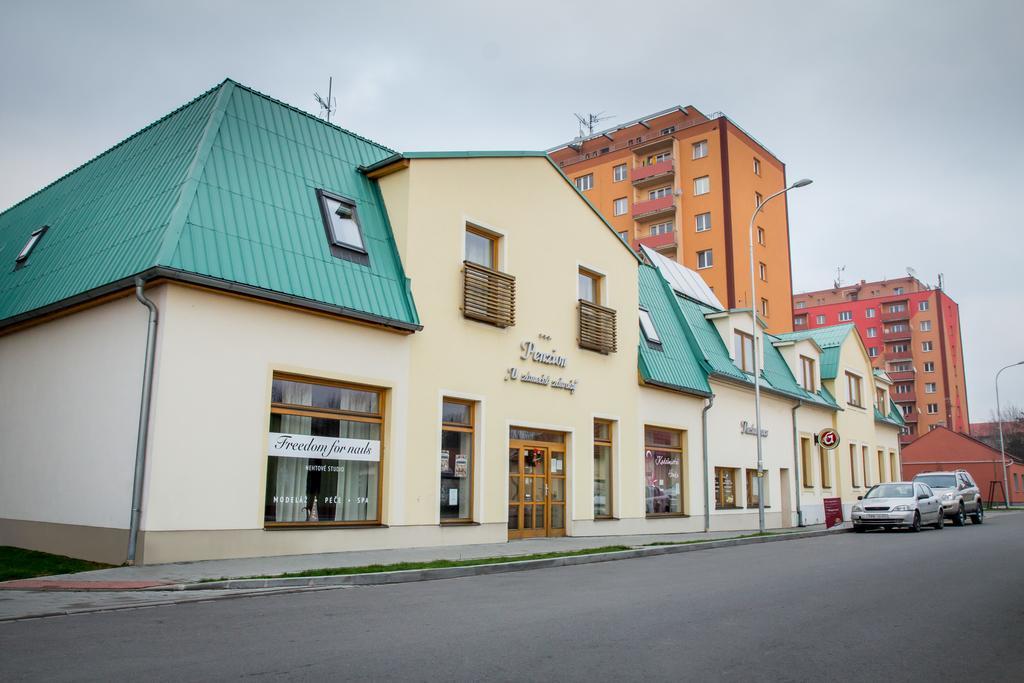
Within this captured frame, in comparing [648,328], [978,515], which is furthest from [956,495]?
Result: [648,328]

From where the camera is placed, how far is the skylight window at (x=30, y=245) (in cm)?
1758

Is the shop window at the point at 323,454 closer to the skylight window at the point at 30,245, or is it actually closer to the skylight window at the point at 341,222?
the skylight window at the point at 341,222

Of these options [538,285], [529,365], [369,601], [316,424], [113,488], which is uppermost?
[538,285]

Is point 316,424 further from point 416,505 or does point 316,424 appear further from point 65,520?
point 65,520

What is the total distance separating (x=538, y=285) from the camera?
756 inches

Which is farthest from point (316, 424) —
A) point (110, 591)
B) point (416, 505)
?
point (110, 591)

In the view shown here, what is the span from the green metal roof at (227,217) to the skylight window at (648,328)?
929 cm

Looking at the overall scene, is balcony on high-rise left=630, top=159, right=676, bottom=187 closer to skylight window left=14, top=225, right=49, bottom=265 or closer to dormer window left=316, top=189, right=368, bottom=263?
dormer window left=316, top=189, right=368, bottom=263

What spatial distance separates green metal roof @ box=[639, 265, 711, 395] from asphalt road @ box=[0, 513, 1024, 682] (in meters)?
11.0

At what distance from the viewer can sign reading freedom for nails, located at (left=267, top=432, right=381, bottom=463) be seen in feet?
44.3

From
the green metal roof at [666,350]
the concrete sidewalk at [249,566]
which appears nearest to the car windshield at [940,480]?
the green metal roof at [666,350]

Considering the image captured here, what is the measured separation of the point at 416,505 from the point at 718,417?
13269mm

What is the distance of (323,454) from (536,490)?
621cm

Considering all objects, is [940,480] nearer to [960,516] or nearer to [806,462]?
[960,516]
